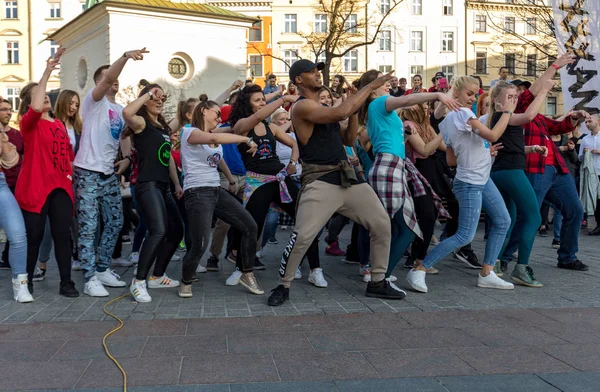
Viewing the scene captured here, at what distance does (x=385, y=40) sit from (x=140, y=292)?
192 feet

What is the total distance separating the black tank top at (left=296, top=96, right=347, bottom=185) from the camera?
5.74 meters

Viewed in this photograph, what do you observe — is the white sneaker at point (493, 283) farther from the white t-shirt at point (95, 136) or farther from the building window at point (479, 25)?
the building window at point (479, 25)

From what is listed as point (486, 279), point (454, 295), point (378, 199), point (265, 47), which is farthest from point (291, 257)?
point (265, 47)

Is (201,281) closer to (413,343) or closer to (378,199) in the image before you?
(378,199)

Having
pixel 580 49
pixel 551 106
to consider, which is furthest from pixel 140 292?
pixel 551 106

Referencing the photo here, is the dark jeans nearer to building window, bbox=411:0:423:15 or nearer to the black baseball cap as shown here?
the black baseball cap

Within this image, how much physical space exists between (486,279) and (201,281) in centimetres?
294

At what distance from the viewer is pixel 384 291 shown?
5.96 metres

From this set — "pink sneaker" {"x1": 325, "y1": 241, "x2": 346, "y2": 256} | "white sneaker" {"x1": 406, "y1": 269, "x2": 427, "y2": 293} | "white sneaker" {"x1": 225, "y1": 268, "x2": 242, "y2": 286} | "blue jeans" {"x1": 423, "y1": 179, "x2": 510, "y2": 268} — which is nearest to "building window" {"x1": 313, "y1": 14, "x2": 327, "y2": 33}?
"pink sneaker" {"x1": 325, "y1": 241, "x2": 346, "y2": 256}

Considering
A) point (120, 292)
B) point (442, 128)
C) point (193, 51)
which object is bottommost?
point (120, 292)

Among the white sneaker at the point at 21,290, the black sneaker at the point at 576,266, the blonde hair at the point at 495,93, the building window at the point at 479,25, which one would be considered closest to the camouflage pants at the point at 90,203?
the white sneaker at the point at 21,290

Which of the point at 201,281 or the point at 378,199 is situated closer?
the point at 378,199

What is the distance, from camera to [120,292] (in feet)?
21.5

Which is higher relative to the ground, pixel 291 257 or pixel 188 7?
pixel 188 7
